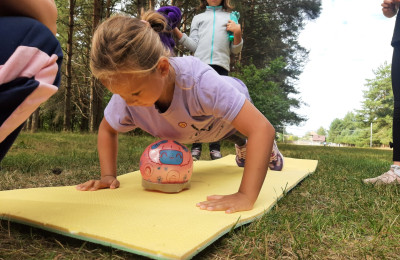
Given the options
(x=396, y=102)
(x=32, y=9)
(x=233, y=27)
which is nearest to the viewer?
(x=32, y=9)

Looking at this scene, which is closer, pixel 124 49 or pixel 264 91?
pixel 124 49

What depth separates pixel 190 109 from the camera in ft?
6.06

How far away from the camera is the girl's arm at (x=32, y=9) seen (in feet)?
3.65

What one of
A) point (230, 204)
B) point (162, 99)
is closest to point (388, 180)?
point (230, 204)

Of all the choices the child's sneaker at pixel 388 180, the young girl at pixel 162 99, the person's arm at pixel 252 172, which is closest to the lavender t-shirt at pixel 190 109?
the young girl at pixel 162 99

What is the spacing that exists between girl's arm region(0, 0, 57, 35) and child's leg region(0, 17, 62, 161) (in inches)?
2.3

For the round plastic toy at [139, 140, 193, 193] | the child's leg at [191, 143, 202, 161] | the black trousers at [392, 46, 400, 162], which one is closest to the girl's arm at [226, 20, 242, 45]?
the child's leg at [191, 143, 202, 161]

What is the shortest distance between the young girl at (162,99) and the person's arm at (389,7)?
1.75 metres

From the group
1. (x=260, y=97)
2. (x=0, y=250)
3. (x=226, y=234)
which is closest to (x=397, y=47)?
(x=226, y=234)

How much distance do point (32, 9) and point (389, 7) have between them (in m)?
2.64

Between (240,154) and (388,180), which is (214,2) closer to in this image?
(240,154)

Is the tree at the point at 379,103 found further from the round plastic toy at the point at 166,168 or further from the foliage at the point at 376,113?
the round plastic toy at the point at 166,168

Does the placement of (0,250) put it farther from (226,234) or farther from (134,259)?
(226,234)

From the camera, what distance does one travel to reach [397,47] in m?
2.48
